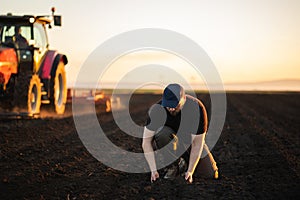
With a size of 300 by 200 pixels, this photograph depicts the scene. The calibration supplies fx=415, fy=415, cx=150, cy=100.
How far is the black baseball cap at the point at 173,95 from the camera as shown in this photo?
166 inches

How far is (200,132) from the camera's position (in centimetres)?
→ 462

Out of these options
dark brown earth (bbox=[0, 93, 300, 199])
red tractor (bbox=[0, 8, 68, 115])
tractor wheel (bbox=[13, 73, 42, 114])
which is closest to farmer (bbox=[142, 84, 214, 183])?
dark brown earth (bbox=[0, 93, 300, 199])

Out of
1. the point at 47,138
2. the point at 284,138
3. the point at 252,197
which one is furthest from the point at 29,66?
the point at 252,197

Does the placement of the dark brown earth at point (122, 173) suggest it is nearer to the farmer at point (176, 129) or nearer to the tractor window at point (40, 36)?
the farmer at point (176, 129)

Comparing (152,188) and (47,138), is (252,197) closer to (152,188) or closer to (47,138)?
(152,188)

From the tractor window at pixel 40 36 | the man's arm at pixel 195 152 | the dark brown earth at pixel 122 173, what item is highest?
the tractor window at pixel 40 36

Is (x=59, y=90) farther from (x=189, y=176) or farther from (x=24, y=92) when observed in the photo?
(x=189, y=176)

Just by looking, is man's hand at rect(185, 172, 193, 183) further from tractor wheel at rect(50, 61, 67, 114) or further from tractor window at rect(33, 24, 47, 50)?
tractor window at rect(33, 24, 47, 50)

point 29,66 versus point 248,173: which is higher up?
point 29,66

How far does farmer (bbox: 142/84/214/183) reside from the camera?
4309 millimetres

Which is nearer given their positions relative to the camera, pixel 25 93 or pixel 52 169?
pixel 52 169

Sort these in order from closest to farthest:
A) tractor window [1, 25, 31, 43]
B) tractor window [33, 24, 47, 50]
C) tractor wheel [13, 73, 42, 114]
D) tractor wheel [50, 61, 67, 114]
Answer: tractor wheel [13, 73, 42, 114] < tractor window [1, 25, 31, 43] < tractor window [33, 24, 47, 50] < tractor wheel [50, 61, 67, 114]

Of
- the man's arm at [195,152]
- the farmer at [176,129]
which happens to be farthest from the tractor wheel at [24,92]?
the man's arm at [195,152]

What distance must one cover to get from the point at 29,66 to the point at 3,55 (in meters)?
0.96
